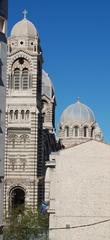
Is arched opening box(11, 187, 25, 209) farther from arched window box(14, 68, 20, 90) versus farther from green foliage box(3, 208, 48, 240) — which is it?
green foliage box(3, 208, 48, 240)

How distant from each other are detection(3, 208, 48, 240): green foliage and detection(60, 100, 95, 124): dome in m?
41.9

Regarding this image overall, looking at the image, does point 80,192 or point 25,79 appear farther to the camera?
point 25,79

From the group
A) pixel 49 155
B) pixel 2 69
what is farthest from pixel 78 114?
pixel 2 69

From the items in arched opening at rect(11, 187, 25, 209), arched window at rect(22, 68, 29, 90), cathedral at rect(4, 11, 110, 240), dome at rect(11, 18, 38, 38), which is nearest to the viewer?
cathedral at rect(4, 11, 110, 240)

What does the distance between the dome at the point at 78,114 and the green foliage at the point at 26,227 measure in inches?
1650

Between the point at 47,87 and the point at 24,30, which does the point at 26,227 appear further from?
the point at 47,87

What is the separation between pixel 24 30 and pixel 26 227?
85.1ft

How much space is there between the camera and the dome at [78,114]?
8169 centimetres

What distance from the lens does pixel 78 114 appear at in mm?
82438

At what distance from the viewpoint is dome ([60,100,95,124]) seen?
81.7 meters

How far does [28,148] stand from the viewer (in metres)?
53.5

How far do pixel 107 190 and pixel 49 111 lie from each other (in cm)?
3689

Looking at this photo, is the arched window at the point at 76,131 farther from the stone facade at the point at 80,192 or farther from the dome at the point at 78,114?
the stone facade at the point at 80,192

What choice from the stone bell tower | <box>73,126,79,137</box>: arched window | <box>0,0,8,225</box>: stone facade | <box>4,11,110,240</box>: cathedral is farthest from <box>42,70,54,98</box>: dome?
<box>0,0,8,225</box>: stone facade
